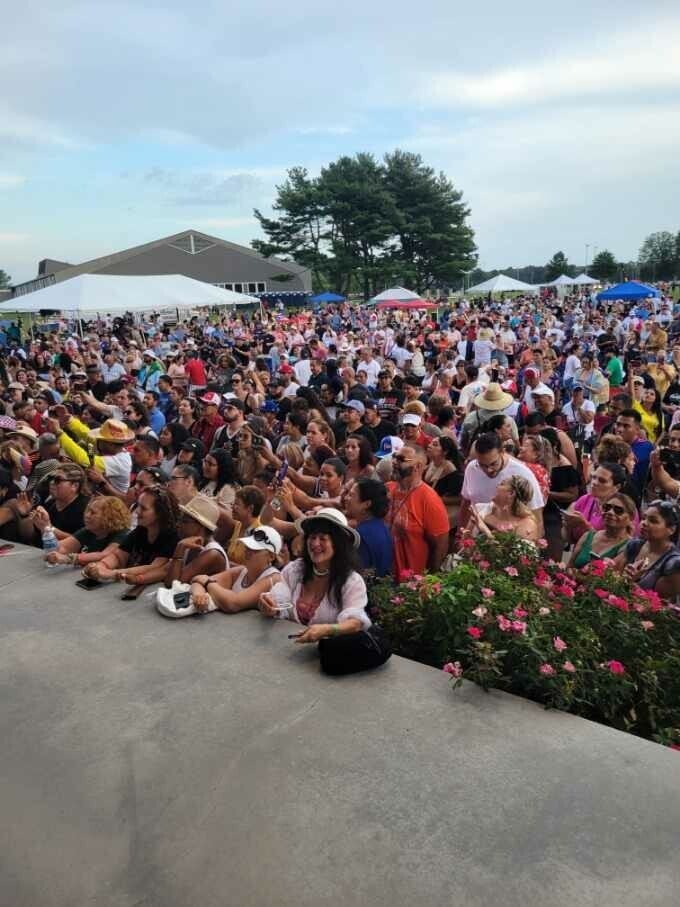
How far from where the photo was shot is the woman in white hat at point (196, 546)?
14.1 feet

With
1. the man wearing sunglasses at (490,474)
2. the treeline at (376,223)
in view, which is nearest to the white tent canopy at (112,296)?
the man wearing sunglasses at (490,474)

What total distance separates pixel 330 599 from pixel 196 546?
1.23 metres

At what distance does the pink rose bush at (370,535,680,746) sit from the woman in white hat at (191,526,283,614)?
0.76m

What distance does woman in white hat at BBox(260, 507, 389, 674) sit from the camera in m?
3.17

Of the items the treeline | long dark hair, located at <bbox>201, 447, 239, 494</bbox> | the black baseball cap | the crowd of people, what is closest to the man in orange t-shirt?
the crowd of people

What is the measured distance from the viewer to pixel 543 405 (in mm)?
7871

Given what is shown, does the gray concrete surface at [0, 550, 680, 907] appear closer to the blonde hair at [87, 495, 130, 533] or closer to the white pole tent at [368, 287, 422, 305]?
the blonde hair at [87, 495, 130, 533]

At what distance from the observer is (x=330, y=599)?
3.50 meters

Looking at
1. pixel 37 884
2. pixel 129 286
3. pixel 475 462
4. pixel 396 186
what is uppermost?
pixel 396 186

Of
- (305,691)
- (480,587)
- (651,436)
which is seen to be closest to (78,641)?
(305,691)

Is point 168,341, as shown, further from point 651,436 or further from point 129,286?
point 651,436

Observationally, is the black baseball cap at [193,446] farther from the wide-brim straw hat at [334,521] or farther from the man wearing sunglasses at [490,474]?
the wide-brim straw hat at [334,521]

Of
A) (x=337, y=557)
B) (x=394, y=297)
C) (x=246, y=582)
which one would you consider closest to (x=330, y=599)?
(x=337, y=557)

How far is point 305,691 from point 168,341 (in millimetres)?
23038
